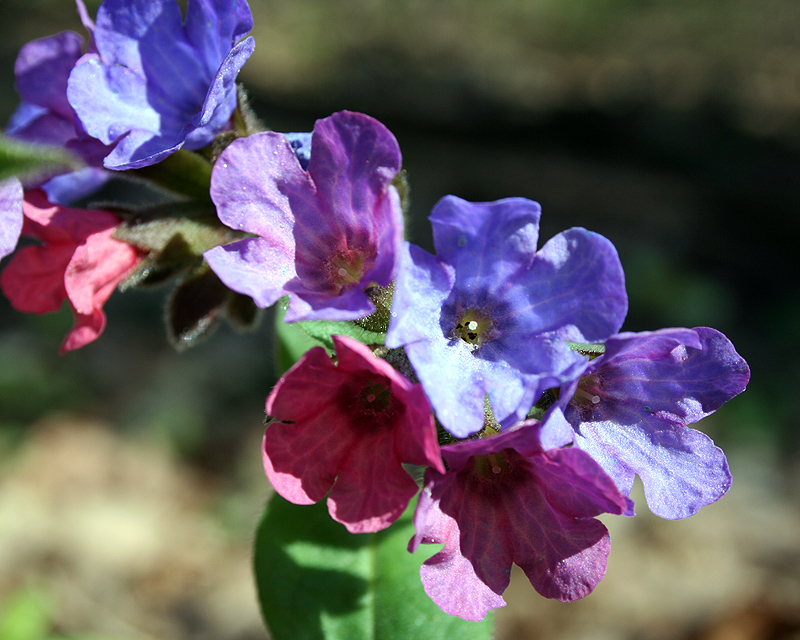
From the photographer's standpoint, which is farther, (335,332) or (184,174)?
(184,174)

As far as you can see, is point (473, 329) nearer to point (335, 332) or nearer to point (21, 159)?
point (335, 332)

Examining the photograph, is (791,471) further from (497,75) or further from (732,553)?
(497,75)

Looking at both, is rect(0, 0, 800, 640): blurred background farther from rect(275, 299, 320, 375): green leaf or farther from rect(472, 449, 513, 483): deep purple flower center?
rect(472, 449, 513, 483): deep purple flower center

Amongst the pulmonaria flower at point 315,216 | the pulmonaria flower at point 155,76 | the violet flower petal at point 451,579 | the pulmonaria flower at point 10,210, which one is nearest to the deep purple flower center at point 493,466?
the violet flower petal at point 451,579

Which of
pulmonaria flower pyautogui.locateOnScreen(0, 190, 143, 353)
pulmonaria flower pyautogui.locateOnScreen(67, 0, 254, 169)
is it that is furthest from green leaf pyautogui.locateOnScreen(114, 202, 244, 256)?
pulmonaria flower pyautogui.locateOnScreen(67, 0, 254, 169)

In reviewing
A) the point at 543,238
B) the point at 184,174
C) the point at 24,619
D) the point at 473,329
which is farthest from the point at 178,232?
the point at 543,238

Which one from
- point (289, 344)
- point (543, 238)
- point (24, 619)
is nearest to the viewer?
point (289, 344)
